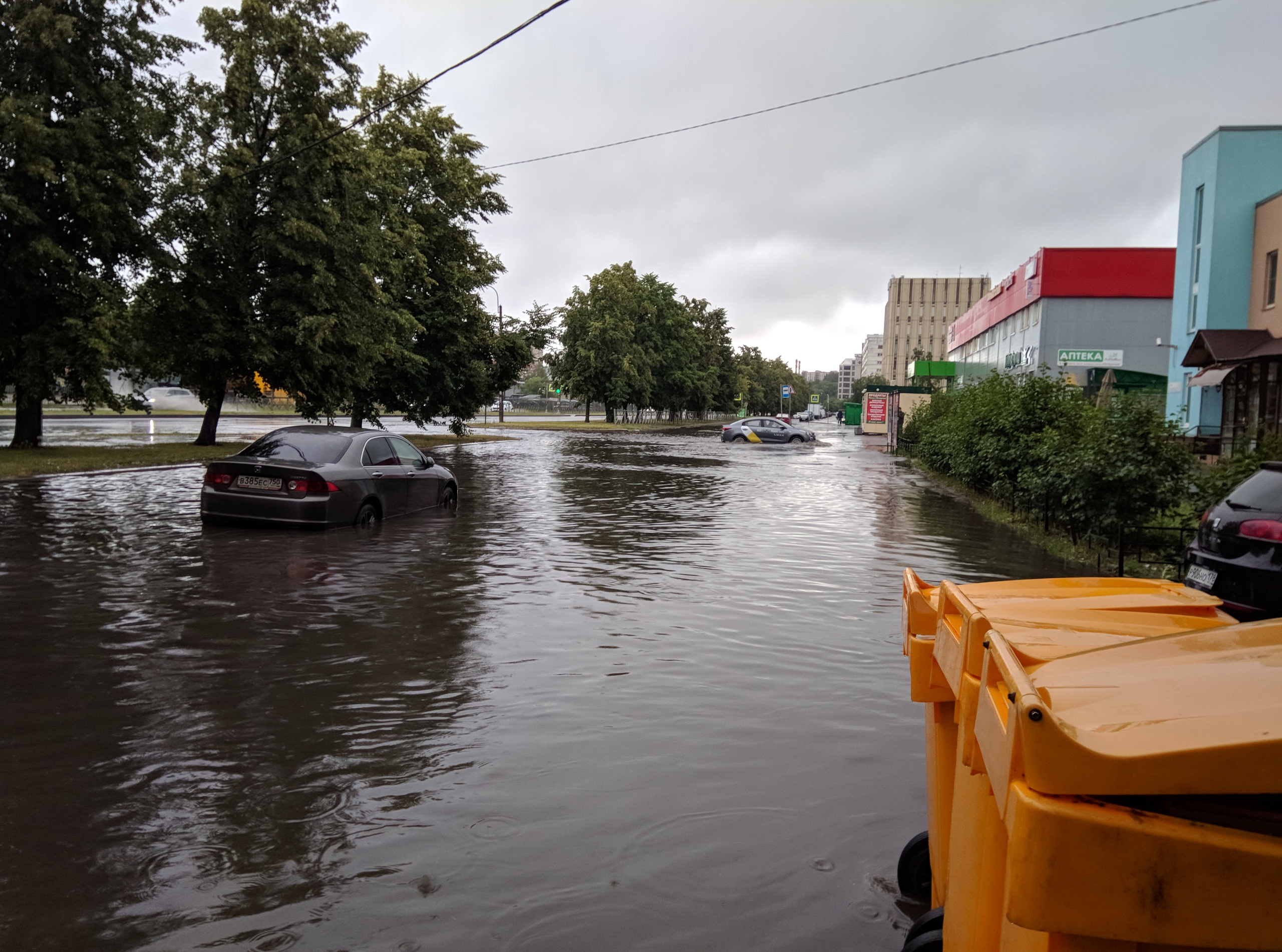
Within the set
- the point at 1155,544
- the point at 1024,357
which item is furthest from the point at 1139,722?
the point at 1024,357

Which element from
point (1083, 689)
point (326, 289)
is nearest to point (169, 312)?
point (326, 289)

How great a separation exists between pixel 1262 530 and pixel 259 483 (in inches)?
424

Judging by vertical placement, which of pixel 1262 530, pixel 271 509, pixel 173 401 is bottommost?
pixel 271 509

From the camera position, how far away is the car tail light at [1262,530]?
606 cm

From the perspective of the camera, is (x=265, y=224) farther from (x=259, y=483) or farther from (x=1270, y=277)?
(x=1270, y=277)

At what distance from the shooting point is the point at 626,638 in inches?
291

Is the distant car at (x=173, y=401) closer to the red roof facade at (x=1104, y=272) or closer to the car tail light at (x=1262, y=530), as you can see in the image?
the red roof facade at (x=1104, y=272)

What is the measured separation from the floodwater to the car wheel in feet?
5.68

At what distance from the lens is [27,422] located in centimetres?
2628

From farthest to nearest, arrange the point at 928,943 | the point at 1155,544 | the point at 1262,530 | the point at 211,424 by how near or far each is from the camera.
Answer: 1. the point at 211,424
2. the point at 1155,544
3. the point at 1262,530
4. the point at 928,943

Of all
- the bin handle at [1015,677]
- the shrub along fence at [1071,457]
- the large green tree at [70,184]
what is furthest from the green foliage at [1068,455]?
the large green tree at [70,184]

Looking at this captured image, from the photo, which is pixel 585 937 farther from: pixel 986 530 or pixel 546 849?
pixel 986 530

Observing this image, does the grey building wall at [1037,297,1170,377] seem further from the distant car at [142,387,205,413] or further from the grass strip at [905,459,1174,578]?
the distant car at [142,387,205,413]

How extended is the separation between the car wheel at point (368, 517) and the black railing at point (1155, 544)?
916cm
